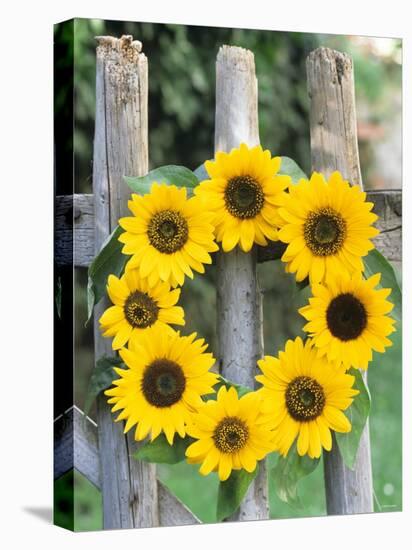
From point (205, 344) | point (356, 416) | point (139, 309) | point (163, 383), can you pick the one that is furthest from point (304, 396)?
point (139, 309)

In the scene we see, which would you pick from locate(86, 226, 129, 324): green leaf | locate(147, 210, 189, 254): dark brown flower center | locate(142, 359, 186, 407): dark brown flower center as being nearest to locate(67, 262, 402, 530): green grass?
locate(142, 359, 186, 407): dark brown flower center

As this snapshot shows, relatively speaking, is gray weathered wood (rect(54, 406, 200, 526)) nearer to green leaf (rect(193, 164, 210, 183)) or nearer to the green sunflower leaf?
the green sunflower leaf

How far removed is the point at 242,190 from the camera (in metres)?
4.04

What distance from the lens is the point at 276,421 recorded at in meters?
4.11

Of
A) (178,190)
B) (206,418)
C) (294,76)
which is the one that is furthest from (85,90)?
(206,418)

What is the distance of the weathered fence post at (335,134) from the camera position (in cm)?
427

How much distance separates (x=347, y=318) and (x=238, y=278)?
15.0 inches

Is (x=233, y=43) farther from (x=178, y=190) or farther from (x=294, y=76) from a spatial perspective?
(x=178, y=190)

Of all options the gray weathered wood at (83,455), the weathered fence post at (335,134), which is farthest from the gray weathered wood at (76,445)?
the weathered fence post at (335,134)

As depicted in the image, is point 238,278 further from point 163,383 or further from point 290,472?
point 290,472

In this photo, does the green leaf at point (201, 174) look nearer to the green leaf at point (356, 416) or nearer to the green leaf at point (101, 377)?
the green leaf at point (101, 377)

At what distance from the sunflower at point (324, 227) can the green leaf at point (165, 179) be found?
310 millimetres

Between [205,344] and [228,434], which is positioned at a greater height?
[205,344]

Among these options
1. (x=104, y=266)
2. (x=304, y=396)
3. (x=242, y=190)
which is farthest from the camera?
(x=304, y=396)
